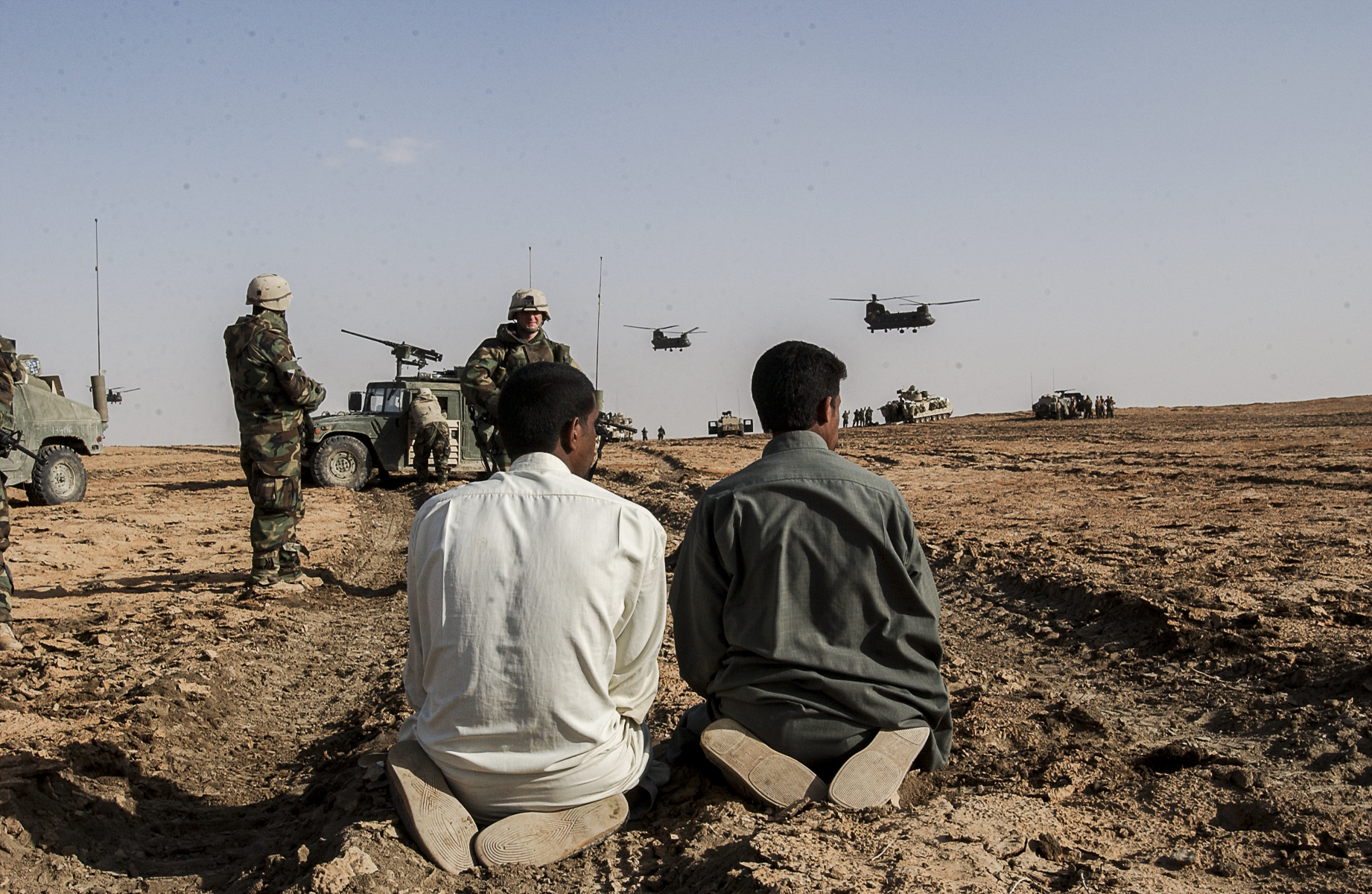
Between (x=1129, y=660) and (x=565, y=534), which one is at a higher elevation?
(x=565, y=534)

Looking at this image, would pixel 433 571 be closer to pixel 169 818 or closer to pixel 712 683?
pixel 712 683

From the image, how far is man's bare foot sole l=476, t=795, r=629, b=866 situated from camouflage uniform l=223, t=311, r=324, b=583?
497 cm

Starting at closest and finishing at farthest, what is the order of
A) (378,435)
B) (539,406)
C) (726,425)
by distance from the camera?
(539,406) → (378,435) → (726,425)

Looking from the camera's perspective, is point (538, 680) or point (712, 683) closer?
point (538, 680)

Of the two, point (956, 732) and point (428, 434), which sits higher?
point (428, 434)

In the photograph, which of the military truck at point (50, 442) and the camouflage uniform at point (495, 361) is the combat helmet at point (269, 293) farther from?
the military truck at point (50, 442)

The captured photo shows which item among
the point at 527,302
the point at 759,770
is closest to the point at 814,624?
the point at 759,770

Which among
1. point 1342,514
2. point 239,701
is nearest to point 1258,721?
point 239,701

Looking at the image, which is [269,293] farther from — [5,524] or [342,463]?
[342,463]

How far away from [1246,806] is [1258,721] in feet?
4.15

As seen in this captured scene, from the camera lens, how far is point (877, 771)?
2.99m

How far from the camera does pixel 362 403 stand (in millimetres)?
16297

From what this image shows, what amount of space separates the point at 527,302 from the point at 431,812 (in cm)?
517

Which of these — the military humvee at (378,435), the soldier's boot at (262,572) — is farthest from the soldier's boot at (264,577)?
the military humvee at (378,435)
